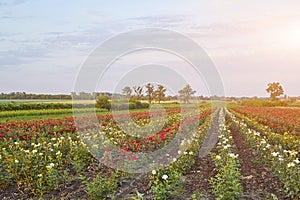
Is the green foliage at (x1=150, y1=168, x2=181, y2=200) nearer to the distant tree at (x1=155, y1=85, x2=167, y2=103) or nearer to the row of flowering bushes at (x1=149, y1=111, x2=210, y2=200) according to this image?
the row of flowering bushes at (x1=149, y1=111, x2=210, y2=200)

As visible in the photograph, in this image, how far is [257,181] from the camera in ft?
23.3

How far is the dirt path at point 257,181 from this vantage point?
6.24 m

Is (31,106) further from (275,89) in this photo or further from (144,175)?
(275,89)

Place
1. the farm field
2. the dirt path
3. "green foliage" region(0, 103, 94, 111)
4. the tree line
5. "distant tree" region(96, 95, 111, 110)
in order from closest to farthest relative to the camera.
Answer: the farm field → the dirt path → the tree line → "distant tree" region(96, 95, 111, 110) → "green foliage" region(0, 103, 94, 111)

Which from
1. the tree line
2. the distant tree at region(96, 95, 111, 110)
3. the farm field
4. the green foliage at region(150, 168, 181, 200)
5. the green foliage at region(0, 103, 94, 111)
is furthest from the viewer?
the green foliage at region(0, 103, 94, 111)

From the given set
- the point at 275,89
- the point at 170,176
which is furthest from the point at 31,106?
the point at 275,89

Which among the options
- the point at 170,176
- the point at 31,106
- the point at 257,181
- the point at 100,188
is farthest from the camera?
the point at 31,106

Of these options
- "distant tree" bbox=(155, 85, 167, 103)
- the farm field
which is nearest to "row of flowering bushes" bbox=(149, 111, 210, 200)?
the farm field

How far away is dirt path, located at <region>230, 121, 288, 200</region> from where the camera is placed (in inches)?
246

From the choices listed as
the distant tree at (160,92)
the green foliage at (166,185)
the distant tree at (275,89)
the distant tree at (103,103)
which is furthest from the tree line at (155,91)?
the distant tree at (275,89)

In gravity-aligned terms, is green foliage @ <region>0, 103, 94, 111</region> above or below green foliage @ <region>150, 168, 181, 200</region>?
above

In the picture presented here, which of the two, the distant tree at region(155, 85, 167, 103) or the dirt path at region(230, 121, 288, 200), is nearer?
the dirt path at region(230, 121, 288, 200)

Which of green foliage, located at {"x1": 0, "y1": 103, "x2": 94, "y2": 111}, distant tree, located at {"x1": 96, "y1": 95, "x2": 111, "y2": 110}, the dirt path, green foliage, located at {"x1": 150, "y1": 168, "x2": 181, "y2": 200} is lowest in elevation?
the dirt path

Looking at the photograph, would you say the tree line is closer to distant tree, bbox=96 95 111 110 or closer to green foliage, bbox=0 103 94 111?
distant tree, bbox=96 95 111 110
